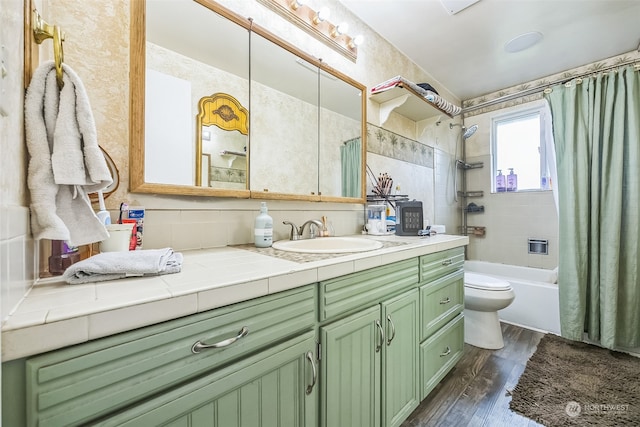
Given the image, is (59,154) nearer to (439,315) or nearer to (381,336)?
(381,336)

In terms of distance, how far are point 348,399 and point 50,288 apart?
35.2 inches

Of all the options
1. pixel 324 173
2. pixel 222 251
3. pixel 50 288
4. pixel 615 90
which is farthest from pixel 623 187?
pixel 50 288

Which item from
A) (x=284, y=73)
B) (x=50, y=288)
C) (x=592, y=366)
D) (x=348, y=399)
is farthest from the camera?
(x=592, y=366)

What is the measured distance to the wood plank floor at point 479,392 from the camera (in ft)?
4.14

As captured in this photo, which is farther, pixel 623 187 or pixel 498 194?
pixel 498 194

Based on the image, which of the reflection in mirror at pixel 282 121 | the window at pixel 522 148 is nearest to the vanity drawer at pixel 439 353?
the reflection in mirror at pixel 282 121

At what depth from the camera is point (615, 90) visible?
187 cm

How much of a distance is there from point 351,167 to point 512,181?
2.29 meters

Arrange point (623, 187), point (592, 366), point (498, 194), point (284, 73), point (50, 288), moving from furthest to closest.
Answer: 1. point (498, 194)
2. point (623, 187)
3. point (592, 366)
4. point (284, 73)
5. point (50, 288)

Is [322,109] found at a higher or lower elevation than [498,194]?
higher

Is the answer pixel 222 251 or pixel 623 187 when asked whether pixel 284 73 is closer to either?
pixel 222 251

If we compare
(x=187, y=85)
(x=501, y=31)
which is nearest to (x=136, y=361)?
(x=187, y=85)

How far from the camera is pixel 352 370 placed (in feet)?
2.98

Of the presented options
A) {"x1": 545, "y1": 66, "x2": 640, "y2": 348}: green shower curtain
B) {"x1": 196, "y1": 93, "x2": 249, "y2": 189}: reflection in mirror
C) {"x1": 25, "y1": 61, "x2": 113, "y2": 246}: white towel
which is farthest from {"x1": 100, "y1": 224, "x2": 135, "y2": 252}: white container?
{"x1": 545, "y1": 66, "x2": 640, "y2": 348}: green shower curtain
